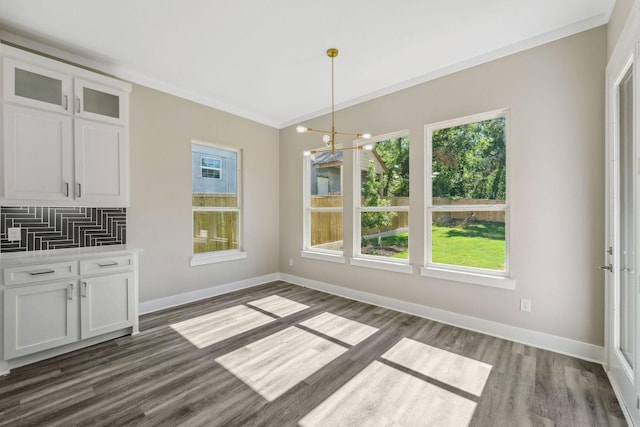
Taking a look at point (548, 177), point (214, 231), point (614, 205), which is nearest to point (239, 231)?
point (214, 231)

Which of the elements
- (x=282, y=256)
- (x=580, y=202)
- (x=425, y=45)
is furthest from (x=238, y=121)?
(x=580, y=202)

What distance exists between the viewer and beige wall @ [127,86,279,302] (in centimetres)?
349

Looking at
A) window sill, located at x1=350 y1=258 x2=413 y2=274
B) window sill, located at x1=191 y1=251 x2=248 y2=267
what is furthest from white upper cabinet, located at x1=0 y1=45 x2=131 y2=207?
window sill, located at x1=350 y1=258 x2=413 y2=274

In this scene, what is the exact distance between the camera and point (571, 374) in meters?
2.25

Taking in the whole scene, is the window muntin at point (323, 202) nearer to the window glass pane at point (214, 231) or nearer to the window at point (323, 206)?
the window at point (323, 206)

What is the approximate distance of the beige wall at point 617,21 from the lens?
1886 mm

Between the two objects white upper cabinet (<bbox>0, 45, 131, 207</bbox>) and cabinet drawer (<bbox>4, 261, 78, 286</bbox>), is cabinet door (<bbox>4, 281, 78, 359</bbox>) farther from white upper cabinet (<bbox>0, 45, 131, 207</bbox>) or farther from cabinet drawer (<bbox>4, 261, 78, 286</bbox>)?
white upper cabinet (<bbox>0, 45, 131, 207</bbox>)

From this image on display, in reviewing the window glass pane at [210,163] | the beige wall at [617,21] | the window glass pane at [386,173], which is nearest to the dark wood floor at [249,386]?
the window glass pane at [386,173]

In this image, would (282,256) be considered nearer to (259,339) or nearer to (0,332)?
(259,339)

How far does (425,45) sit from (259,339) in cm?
340

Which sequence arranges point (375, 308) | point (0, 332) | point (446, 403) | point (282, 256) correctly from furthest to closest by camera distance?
point (282, 256) → point (375, 308) → point (0, 332) → point (446, 403)

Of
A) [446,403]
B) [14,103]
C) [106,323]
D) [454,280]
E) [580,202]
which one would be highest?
[14,103]

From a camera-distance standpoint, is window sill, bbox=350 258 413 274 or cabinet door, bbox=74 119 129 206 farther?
window sill, bbox=350 258 413 274

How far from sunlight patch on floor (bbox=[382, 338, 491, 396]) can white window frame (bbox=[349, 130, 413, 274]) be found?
107 centimetres
